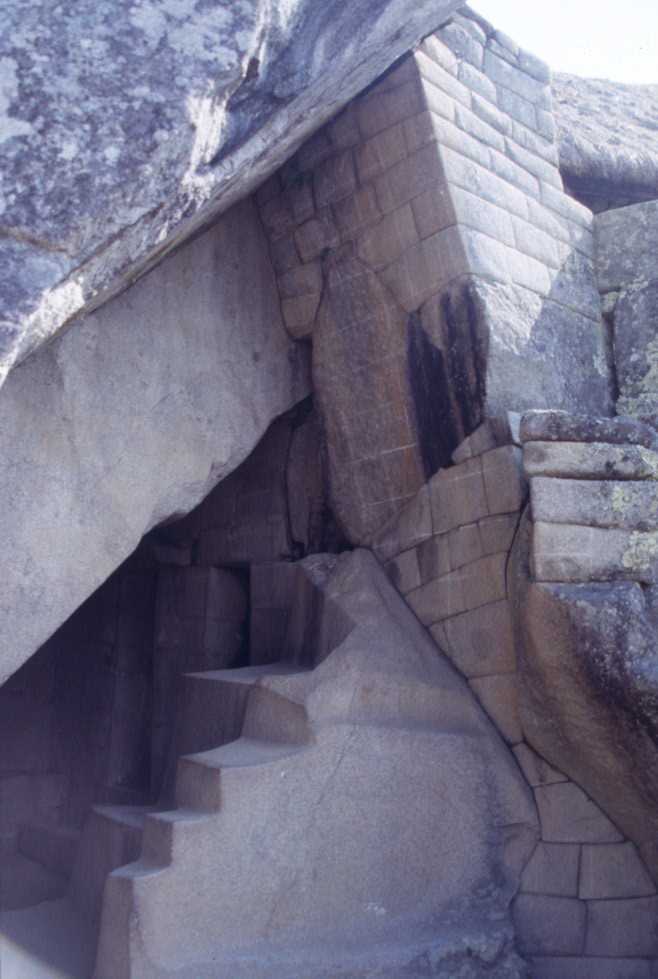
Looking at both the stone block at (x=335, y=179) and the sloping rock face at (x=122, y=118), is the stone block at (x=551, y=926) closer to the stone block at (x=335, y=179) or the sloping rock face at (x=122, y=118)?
the sloping rock face at (x=122, y=118)

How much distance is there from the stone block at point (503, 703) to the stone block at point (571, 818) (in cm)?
22

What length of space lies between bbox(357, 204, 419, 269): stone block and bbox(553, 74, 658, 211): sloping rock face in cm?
120

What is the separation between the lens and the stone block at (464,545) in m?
4.11

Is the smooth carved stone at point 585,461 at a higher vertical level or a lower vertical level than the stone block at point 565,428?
lower

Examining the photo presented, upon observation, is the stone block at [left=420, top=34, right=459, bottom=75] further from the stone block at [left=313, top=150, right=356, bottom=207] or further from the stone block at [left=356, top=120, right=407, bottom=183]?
the stone block at [left=313, top=150, right=356, bottom=207]

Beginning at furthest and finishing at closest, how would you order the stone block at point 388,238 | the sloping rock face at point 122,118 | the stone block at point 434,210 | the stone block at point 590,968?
the stone block at point 388,238 < the stone block at point 434,210 < the stone block at point 590,968 < the sloping rock face at point 122,118

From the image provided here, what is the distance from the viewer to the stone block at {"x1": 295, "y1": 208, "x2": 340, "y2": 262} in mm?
4730

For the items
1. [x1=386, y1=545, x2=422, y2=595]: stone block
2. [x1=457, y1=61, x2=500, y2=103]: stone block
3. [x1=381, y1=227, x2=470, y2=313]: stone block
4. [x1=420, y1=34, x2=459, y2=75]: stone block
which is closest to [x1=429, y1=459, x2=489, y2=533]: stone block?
[x1=386, y1=545, x2=422, y2=595]: stone block

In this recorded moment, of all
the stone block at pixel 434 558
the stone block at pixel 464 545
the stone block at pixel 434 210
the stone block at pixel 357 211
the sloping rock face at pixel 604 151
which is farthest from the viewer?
the sloping rock face at pixel 604 151

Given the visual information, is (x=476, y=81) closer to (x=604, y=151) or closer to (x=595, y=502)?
(x=604, y=151)

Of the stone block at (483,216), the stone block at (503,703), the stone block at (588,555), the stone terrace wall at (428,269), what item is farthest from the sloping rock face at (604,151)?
the stone block at (503,703)

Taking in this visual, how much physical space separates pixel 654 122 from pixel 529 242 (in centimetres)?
189

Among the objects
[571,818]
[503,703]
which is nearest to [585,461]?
[503,703]

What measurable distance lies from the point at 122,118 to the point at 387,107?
64.3 inches
